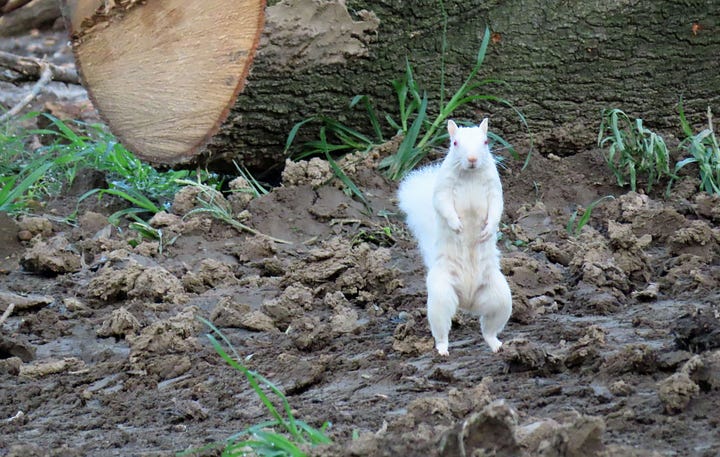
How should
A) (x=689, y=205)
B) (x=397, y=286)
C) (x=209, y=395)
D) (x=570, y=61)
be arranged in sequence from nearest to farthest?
(x=209, y=395) < (x=397, y=286) < (x=689, y=205) < (x=570, y=61)

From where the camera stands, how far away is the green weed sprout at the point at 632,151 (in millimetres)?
6512

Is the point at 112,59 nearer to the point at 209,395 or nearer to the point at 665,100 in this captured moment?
the point at 209,395

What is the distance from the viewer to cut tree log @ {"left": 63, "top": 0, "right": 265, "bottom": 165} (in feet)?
18.3

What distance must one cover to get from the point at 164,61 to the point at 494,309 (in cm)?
243

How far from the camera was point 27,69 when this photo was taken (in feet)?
26.8

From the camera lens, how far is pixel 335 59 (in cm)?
629

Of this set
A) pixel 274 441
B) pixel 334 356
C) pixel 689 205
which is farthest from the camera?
pixel 689 205

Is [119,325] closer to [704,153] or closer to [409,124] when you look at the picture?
[409,124]

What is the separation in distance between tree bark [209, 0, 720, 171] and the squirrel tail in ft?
4.94

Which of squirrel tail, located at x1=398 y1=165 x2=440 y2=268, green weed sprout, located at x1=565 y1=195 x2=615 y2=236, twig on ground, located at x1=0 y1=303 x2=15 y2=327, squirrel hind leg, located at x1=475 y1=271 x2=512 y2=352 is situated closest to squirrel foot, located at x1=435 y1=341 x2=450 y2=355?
squirrel hind leg, located at x1=475 y1=271 x2=512 y2=352

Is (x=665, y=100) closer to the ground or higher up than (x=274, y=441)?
closer to the ground

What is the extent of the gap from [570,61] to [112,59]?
2793 mm

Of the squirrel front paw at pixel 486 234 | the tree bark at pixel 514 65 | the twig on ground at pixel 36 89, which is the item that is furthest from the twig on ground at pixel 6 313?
the twig on ground at pixel 36 89

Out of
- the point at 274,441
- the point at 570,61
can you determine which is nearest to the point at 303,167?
the point at 570,61
